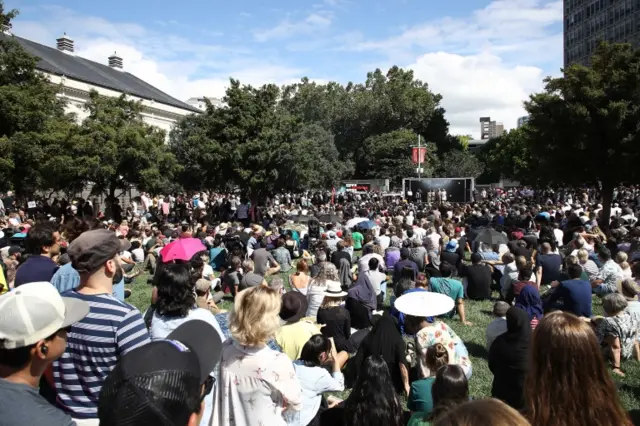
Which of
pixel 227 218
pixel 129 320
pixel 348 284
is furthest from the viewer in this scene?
pixel 227 218

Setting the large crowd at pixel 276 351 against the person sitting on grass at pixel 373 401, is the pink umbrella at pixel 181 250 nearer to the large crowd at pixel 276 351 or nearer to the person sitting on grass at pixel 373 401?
the large crowd at pixel 276 351

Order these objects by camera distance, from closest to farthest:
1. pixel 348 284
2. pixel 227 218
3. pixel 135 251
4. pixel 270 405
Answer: pixel 270 405 → pixel 348 284 → pixel 135 251 → pixel 227 218

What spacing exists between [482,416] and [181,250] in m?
7.98

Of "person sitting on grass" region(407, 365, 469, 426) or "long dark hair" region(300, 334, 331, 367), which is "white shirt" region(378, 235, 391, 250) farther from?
"person sitting on grass" region(407, 365, 469, 426)

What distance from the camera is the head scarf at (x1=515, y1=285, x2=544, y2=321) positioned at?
24.8 ft

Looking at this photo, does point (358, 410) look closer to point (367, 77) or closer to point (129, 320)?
point (129, 320)

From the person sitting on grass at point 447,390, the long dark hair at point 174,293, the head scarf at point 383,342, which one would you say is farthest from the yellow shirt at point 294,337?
the person sitting on grass at point 447,390

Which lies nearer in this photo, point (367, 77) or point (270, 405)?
point (270, 405)

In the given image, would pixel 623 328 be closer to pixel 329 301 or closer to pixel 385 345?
pixel 385 345

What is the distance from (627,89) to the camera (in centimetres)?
1919

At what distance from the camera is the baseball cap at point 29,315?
7.00ft

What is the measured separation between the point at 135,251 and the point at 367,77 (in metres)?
64.5

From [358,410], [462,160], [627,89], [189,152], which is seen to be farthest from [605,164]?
[462,160]

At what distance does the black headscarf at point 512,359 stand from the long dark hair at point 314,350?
6.31 feet
